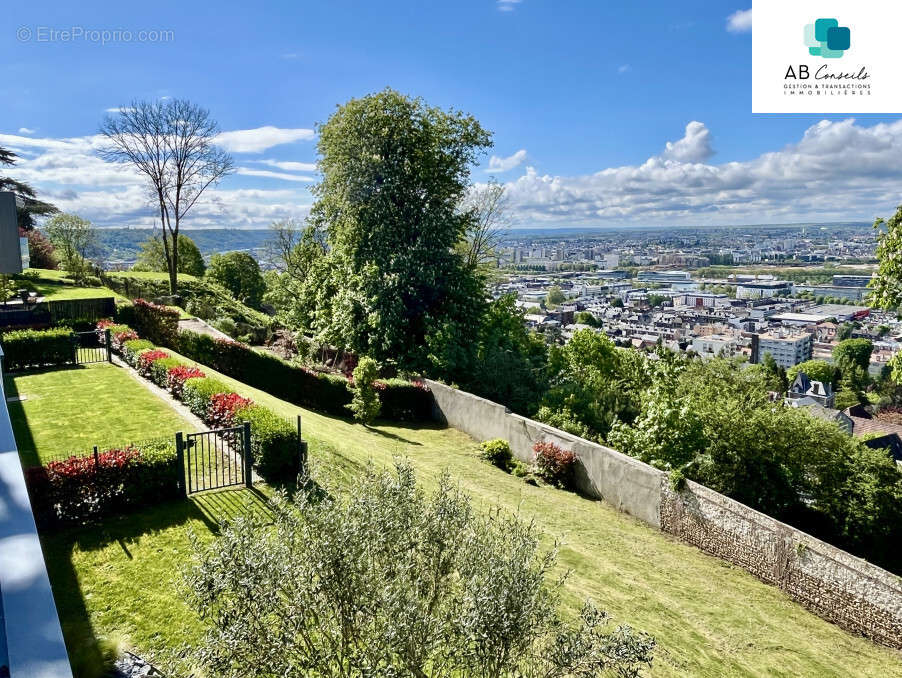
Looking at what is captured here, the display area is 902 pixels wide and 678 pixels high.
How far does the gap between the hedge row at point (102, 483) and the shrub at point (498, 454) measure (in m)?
9.54

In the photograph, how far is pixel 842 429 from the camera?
42.7ft

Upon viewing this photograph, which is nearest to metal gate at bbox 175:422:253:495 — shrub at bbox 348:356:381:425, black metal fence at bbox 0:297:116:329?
shrub at bbox 348:356:381:425

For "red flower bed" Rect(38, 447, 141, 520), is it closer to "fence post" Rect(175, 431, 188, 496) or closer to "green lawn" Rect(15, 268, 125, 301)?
"fence post" Rect(175, 431, 188, 496)

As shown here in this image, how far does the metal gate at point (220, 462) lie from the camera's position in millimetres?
10258

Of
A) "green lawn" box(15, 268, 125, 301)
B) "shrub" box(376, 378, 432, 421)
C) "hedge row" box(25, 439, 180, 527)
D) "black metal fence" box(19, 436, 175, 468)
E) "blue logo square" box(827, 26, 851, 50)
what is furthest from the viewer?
"green lawn" box(15, 268, 125, 301)

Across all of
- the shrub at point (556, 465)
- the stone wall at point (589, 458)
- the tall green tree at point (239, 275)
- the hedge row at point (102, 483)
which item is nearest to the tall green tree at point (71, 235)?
Result: the tall green tree at point (239, 275)

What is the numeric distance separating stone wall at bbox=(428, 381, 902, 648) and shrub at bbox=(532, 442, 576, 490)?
28 centimetres

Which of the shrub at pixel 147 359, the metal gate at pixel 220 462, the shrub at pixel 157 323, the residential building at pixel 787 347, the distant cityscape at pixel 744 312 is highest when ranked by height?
the shrub at pixel 157 323

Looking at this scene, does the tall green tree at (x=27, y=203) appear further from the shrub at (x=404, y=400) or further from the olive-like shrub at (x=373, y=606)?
the olive-like shrub at (x=373, y=606)

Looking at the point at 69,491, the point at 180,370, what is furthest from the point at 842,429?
the point at 180,370

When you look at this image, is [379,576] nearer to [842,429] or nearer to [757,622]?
[757,622]

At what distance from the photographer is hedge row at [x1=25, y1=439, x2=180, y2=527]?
28.0 feet

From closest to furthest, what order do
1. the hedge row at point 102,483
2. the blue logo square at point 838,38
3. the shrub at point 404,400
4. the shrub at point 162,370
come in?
the hedge row at point 102,483, the blue logo square at point 838,38, the shrub at point 162,370, the shrub at point 404,400

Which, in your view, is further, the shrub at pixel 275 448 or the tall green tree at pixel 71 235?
the tall green tree at pixel 71 235
